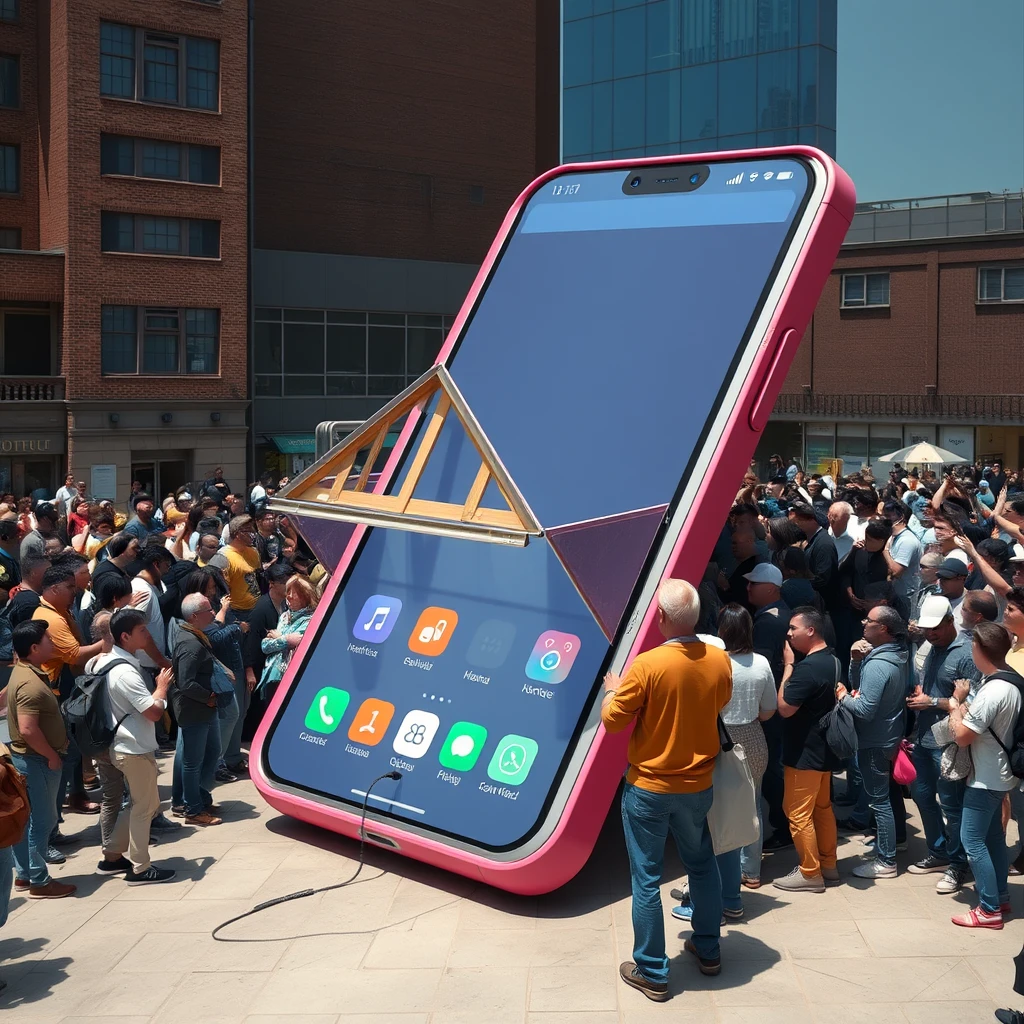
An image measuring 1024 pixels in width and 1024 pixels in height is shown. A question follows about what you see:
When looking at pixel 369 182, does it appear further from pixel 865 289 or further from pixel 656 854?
pixel 656 854

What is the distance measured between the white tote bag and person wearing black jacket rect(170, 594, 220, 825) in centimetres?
373

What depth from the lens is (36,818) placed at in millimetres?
6980

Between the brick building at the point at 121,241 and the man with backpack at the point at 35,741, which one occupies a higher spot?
the brick building at the point at 121,241

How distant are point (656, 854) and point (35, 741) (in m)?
3.57

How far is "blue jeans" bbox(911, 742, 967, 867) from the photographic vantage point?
6.63 m

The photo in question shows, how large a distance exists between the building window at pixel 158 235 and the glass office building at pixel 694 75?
2358 cm

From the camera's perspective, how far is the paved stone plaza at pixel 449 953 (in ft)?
17.5

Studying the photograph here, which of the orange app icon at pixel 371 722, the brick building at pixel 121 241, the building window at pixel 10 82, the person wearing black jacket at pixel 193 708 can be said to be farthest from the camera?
the building window at pixel 10 82

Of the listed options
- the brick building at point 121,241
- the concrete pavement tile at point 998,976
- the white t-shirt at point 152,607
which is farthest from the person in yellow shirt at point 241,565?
the brick building at point 121,241

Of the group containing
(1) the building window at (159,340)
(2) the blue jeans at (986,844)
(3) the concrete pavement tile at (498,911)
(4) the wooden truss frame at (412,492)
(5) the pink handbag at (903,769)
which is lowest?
(3) the concrete pavement tile at (498,911)

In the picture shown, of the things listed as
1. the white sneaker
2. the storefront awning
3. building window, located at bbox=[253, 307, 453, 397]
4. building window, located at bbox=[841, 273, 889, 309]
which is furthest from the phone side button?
building window, located at bbox=[841, 273, 889, 309]

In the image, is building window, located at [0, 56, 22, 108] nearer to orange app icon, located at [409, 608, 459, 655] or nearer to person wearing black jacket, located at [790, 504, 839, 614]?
person wearing black jacket, located at [790, 504, 839, 614]

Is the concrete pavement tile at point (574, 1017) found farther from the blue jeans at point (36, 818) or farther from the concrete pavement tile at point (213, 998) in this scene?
the blue jeans at point (36, 818)

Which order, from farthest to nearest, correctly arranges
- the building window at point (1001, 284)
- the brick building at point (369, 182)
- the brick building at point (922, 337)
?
the brick building at point (922, 337), the building window at point (1001, 284), the brick building at point (369, 182)
